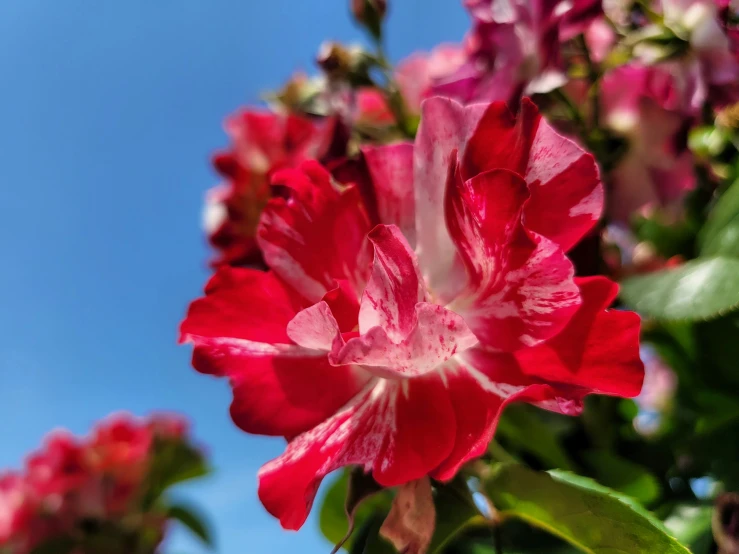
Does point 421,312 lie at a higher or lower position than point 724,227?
higher

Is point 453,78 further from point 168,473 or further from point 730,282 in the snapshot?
point 168,473

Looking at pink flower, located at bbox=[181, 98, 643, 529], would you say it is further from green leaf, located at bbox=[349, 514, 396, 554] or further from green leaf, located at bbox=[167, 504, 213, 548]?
green leaf, located at bbox=[167, 504, 213, 548]

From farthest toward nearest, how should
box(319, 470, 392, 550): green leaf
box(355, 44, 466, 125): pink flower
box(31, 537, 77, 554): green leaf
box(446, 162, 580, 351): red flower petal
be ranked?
box(31, 537, 77, 554): green leaf < box(355, 44, 466, 125): pink flower < box(319, 470, 392, 550): green leaf < box(446, 162, 580, 351): red flower petal

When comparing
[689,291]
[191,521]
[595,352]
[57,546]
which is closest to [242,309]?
[595,352]

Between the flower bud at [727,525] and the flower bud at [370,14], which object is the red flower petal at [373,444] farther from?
the flower bud at [370,14]

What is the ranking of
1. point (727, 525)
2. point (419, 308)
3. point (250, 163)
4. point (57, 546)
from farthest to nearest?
point (57, 546), point (250, 163), point (727, 525), point (419, 308)

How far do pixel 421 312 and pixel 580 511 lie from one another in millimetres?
118

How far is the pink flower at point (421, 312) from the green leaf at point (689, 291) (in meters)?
0.11

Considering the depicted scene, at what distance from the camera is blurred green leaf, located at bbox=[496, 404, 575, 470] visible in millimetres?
471

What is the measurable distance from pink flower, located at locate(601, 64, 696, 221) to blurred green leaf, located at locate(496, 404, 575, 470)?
16 cm

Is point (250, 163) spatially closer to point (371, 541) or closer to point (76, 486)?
point (371, 541)

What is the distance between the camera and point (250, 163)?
0.58 m

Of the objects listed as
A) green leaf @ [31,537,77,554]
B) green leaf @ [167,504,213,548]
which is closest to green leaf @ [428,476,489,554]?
green leaf @ [31,537,77,554]

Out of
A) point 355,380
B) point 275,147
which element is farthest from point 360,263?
point 275,147
